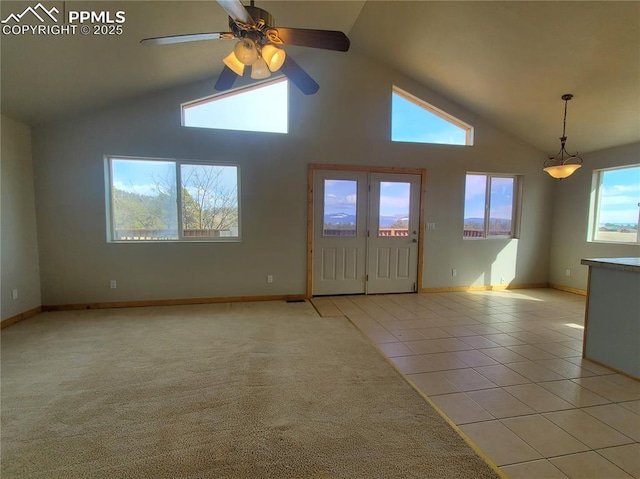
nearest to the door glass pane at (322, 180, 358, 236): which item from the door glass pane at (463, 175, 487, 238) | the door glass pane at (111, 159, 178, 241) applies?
the door glass pane at (463, 175, 487, 238)

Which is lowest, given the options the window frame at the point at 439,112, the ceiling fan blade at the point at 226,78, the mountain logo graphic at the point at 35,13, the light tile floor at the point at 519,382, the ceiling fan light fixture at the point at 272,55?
the light tile floor at the point at 519,382

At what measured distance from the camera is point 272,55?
1964mm

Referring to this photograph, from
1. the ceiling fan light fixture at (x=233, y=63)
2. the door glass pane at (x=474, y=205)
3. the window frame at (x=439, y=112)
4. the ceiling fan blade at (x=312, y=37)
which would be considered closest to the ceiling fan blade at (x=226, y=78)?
the ceiling fan light fixture at (x=233, y=63)

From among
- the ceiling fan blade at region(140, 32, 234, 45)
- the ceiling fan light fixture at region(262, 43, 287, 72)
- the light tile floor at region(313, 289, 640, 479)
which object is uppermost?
the ceiling fan blade at region(140, 32, 234, 45)

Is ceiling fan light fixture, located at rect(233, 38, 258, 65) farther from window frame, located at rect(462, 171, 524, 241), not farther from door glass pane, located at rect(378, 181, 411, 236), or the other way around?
window frame, located at rect(462, 171, 524, 241)

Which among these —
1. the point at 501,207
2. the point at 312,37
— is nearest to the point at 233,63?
the point at 312,37

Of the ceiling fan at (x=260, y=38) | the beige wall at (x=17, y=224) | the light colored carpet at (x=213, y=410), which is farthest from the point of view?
the beige wall at (x=17, y=224)

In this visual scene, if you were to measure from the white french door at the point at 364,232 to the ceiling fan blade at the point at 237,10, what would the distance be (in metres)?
2.73

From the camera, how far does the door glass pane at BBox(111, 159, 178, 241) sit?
3959 millimetres

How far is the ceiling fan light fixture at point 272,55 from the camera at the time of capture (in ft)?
6.41

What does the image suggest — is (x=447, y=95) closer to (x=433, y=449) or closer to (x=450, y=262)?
(x=450, y=262)

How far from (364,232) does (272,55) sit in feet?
10.3

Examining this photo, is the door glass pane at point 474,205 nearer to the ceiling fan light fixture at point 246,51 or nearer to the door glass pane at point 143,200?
the ceiling fan light fixture at point 246,51

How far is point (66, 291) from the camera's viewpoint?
12.6ft
